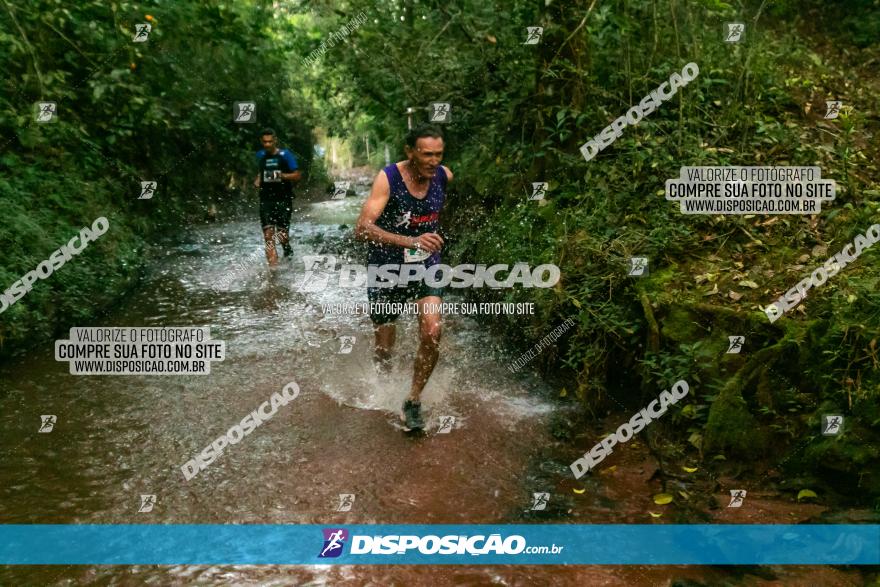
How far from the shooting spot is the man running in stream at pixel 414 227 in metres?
4.62

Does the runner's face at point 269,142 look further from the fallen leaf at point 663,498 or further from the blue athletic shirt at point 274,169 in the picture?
the fallen leaf at point 663,498

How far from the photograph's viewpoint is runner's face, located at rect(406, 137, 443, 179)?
15.1ft

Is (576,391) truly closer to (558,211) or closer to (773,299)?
(773,299)

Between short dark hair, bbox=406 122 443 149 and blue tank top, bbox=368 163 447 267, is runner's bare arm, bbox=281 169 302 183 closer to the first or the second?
blue tank top, bbox=368 163 447 267

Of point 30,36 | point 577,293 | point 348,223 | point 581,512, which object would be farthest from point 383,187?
point 348,223

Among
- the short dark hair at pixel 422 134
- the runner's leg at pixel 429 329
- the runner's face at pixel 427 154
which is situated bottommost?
the runner's leg at pixel 429 329

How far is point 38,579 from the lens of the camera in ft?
10.6

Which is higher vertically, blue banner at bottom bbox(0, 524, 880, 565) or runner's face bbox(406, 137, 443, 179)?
runner's face bbox(406, 137, 443, 179)

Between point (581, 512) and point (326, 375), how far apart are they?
2.91 m

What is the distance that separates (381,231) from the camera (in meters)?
4.63

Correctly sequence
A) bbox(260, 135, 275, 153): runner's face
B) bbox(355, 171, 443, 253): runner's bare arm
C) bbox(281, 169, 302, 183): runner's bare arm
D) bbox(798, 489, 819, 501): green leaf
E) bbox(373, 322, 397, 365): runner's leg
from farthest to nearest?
bbox(281, 169, 302, 183): runner's bare arm → bbox(260, 135, 275, 153): runner's face → bbox(373, 322, 397, 365): runner's leg → bbox(355, 171, 443, 253): runner's bare arm → bbox(798, 489, 819, 501): green leaf

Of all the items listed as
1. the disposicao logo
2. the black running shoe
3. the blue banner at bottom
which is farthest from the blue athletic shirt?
the disposicao logo

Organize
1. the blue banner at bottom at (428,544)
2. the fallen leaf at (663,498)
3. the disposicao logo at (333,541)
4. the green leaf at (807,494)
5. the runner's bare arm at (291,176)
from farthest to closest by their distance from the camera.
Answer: the runner's bare arm at (291,176) → the fallen leaf at (663,498) → the green leaf at (807,494) → the disposicao logo at (333,541) → the blue banner at bottom at (428,544)

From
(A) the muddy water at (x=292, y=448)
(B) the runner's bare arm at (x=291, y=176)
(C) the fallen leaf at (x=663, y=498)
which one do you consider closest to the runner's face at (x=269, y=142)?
(B) the runner's bare arm at (x=291, y=176)
